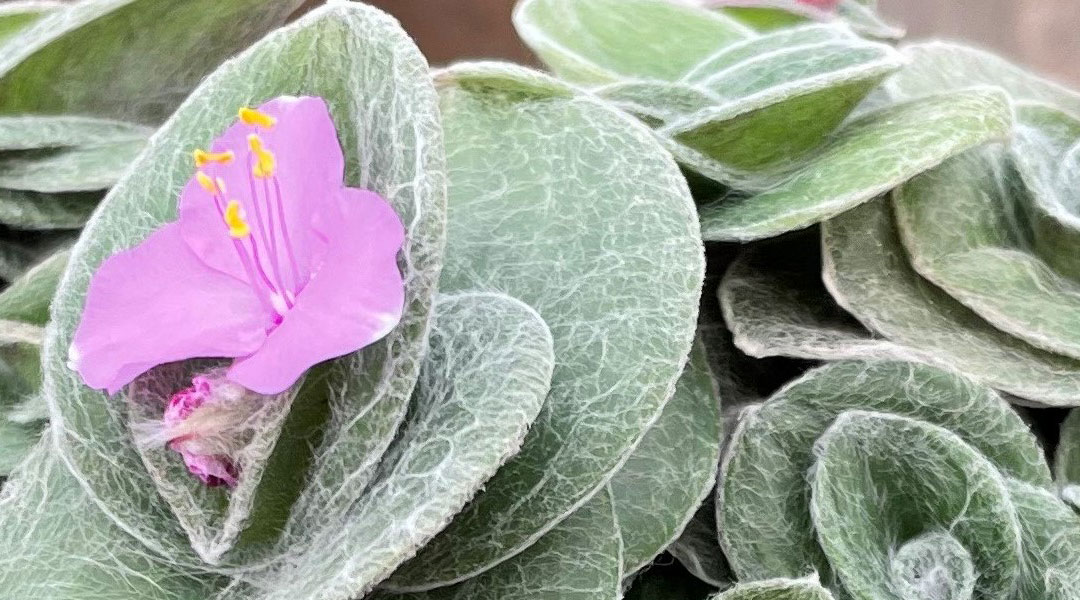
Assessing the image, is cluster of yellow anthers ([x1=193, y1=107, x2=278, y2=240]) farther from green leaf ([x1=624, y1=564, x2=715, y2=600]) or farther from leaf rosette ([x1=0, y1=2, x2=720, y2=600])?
green leaf ([x1=624, y1=564, x2=715, y2=600])

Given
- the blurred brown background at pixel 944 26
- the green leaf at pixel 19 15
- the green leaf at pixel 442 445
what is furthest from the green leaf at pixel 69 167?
the blurred brown background at pixel 944 26

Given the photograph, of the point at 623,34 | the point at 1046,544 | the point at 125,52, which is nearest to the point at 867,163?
the point at 1046,544

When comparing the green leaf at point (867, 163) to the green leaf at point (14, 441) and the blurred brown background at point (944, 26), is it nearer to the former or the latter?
the green leaf at point (14, 441)

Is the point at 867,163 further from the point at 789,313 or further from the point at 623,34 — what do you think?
the point at 623,34

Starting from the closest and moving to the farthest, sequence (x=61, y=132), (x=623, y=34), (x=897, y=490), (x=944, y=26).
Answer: (x=897, y=490) → (x=61, y=132) → (x=623, y=34) → (x=944, y=26)

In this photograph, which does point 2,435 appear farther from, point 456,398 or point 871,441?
point 871,441
